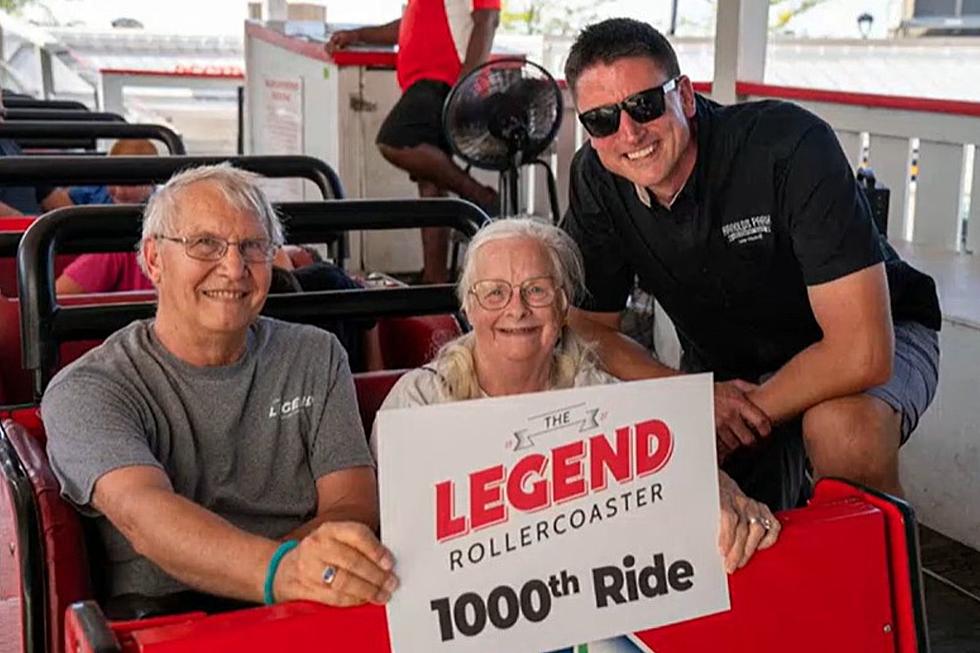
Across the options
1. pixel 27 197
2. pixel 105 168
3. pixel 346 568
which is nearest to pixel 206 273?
pixel 346 568

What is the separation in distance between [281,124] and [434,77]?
6.80 ft

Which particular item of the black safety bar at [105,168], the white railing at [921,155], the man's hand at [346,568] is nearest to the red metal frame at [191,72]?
the white railing at [921,155]

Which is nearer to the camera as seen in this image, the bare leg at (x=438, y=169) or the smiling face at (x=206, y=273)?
the smiling face at (x=206, y=273)

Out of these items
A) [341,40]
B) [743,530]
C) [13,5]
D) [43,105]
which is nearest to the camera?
[743,530]

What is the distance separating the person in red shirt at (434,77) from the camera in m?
5.23

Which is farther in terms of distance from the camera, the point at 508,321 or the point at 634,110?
the point at 634,110

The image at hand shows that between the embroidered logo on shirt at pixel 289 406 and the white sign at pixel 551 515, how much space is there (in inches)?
24.9

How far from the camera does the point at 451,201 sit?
8.57ft

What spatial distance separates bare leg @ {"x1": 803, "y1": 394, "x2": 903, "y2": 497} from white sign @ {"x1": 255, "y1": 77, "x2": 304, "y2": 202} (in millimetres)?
Result: 4747

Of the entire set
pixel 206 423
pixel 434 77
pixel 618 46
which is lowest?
pixel 206 423

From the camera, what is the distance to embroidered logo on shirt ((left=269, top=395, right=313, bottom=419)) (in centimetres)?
202

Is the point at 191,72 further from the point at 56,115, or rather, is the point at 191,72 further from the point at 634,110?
the point at 634,110

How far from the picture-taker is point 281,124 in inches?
283

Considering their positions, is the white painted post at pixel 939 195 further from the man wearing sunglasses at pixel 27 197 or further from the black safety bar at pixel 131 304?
the man wearing sunglasses at pixel 27 197
